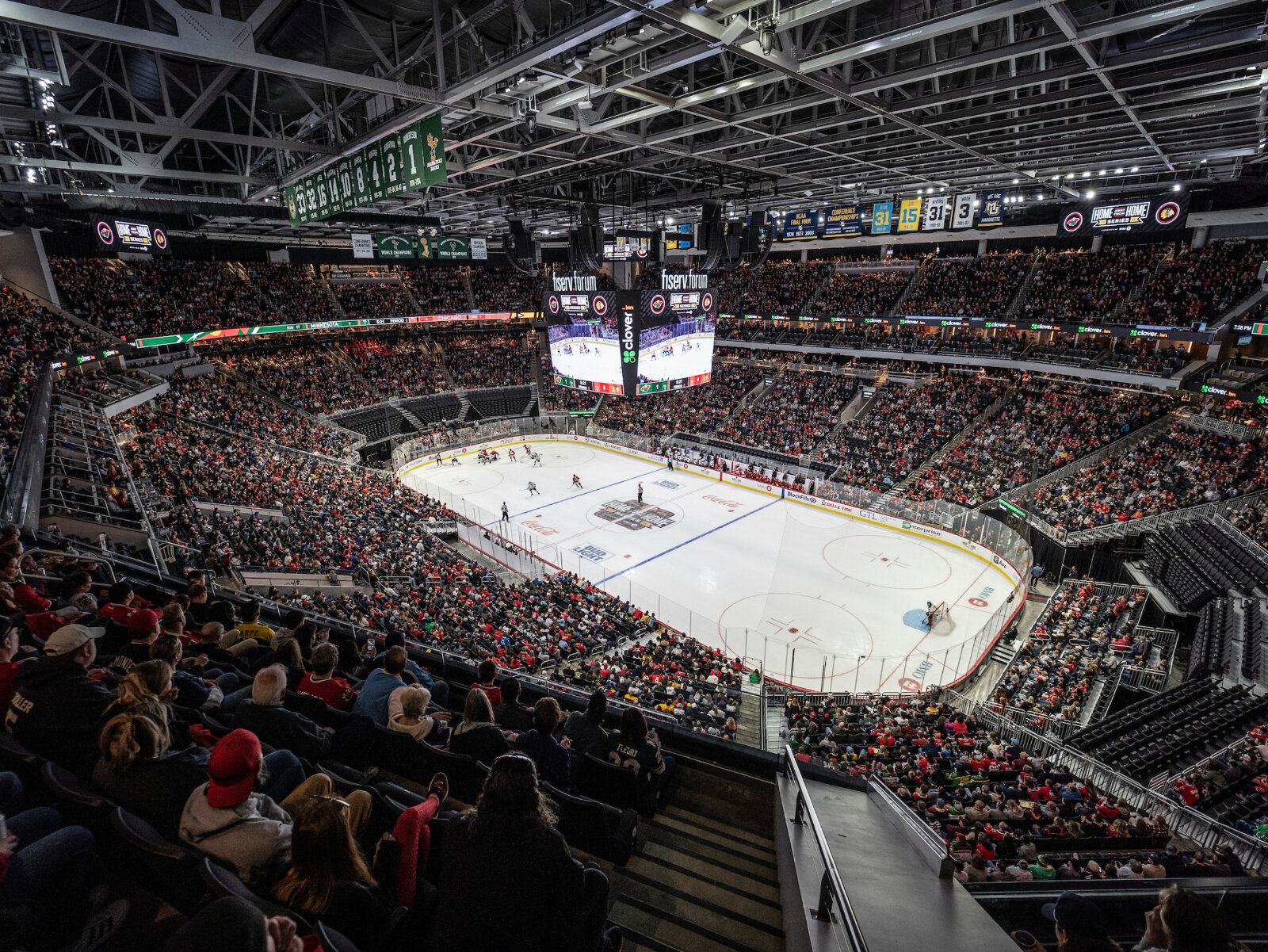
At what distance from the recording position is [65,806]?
2.71m

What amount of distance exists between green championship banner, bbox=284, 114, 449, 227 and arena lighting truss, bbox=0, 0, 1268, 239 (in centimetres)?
34

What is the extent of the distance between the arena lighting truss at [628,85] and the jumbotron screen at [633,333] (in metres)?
4.78

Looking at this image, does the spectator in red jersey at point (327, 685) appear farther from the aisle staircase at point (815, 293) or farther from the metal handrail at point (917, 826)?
the aisle staircase at point (815, 293)

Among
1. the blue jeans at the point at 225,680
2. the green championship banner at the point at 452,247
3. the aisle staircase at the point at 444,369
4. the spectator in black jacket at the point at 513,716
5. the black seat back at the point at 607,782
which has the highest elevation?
the green championship banner at the point at 452,247

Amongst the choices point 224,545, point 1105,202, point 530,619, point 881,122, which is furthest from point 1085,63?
point 224,545

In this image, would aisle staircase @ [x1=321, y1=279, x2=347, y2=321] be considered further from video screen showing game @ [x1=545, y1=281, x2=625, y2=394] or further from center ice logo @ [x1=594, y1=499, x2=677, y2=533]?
center ice logo @ [x1=594, y1=499, x2=677, y2=533]

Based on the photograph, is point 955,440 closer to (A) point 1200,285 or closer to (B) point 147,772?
(A) point 1200,285

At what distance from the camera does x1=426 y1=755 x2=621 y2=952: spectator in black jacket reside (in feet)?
7.23

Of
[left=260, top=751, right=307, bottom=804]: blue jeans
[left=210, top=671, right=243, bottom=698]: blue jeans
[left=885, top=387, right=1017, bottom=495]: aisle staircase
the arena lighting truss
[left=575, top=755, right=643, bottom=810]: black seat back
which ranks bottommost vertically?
[left=885, top=387, right=1017, bottom=495]: aisle staircase

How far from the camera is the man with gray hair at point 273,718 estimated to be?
3590mm

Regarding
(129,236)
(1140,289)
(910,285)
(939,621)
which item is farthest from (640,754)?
(910,285)

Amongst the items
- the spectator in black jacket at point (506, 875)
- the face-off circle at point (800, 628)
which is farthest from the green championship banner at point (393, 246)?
the spectator in black jacket at point (506, 875)

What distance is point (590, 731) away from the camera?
187 inches

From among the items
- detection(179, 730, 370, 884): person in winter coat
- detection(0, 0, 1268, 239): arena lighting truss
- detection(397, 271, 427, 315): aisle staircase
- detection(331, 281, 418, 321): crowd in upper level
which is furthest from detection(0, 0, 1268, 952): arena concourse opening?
detection(397, 271, 427, 315): aisle staircase
